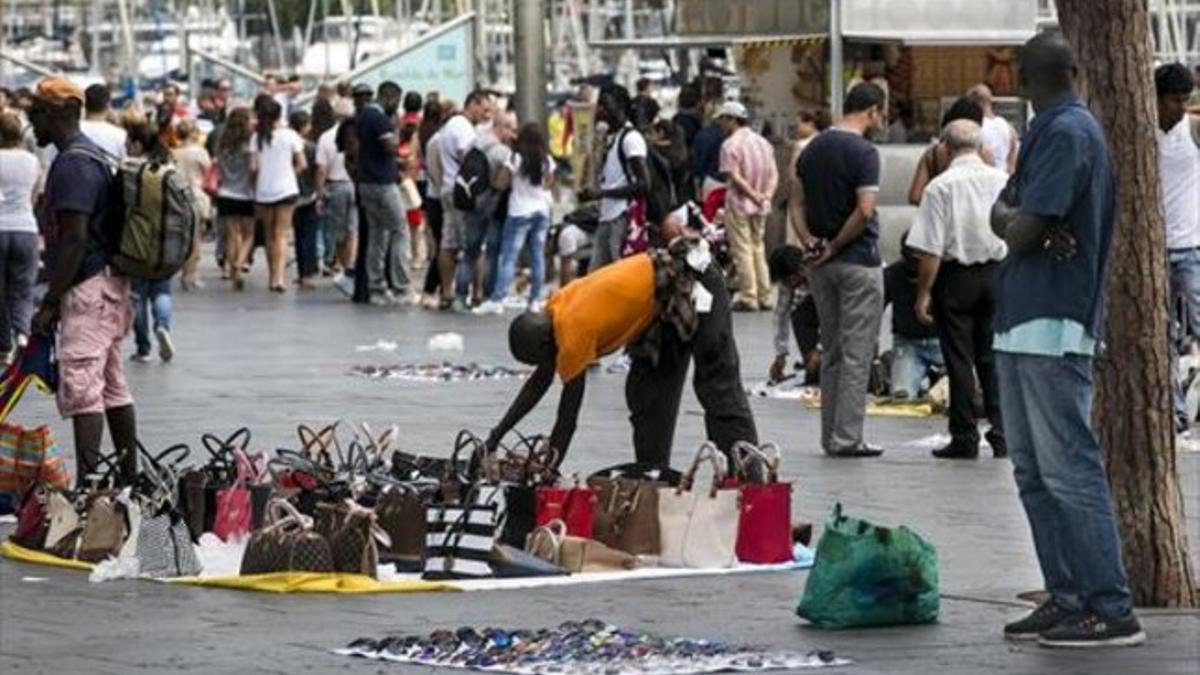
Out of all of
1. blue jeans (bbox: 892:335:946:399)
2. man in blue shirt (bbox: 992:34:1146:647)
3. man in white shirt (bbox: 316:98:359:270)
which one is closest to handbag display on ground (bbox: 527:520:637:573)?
man in blue shirt (bbox: 992:34:1146:647)

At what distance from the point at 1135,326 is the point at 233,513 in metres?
3.54

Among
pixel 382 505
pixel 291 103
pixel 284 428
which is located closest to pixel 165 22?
pixel 291 103

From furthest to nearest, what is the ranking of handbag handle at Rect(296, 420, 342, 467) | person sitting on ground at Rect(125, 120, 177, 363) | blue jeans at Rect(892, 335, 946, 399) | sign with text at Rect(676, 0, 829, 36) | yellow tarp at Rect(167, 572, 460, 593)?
1. sign with text at Rect(676, 0, 829, 36)
2. person sitting on ground at Rect(125, 120, 177, 363)
3. blue jeans at Rect(892, 335, 946, 399)
4. handbag handle at Rect(296, 420, 342, 467)
5. yellow tarp at Rect(167, 572, 460, 593)

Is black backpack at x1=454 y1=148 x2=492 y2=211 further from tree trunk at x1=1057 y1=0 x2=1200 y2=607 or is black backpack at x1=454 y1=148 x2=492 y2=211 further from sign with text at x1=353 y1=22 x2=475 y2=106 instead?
tree trunk at x1=1057 y1=0 x2=1200 y2=607

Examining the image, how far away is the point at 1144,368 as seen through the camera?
11172 millimetres

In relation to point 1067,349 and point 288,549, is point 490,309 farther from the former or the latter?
point 1067,349

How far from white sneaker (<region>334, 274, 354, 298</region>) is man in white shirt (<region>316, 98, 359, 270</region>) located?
48 centimetres

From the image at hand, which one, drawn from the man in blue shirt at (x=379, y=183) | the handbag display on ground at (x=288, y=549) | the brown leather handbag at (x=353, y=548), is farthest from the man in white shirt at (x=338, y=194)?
the brown leather handbag at (x=353, y=548)

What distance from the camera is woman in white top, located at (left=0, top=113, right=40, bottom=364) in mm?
22469

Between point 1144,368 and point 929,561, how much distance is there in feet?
3.31

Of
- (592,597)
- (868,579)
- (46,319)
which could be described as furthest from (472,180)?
(868,579)

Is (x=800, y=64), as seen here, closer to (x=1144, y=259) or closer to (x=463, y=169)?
(x=463, y=169)

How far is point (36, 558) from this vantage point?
13047mm

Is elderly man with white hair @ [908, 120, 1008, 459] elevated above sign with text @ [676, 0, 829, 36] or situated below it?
below
